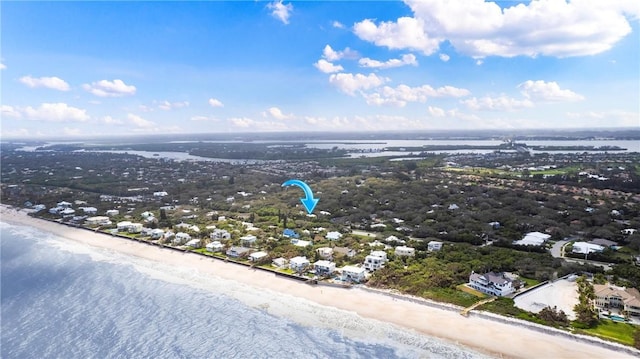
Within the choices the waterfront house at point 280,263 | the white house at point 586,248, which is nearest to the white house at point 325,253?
the waterfront house at point 280,263

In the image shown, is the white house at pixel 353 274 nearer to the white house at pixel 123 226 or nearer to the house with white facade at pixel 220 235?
the house with white facade at pixel 220 235

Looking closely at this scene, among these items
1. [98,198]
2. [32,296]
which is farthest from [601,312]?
[98,198]

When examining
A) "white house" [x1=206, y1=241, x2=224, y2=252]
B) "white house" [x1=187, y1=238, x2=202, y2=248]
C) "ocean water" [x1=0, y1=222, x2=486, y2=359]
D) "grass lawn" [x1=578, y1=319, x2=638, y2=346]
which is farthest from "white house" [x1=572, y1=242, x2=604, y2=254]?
"white house" [x1=187, y1=238, x2=202, y2=248]

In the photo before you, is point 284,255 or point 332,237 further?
point 332,237

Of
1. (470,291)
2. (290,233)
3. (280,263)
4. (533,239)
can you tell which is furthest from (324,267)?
(533,239)

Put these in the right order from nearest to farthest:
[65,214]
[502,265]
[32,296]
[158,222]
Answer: [32,296]
[502,265]
[158,222]
[65,214]

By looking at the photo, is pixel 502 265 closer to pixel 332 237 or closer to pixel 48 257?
pixel 332 237

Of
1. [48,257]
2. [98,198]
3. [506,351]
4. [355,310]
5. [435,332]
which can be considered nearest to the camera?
[506,351]

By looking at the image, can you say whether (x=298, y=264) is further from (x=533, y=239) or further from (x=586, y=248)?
(x=586, y=248)
